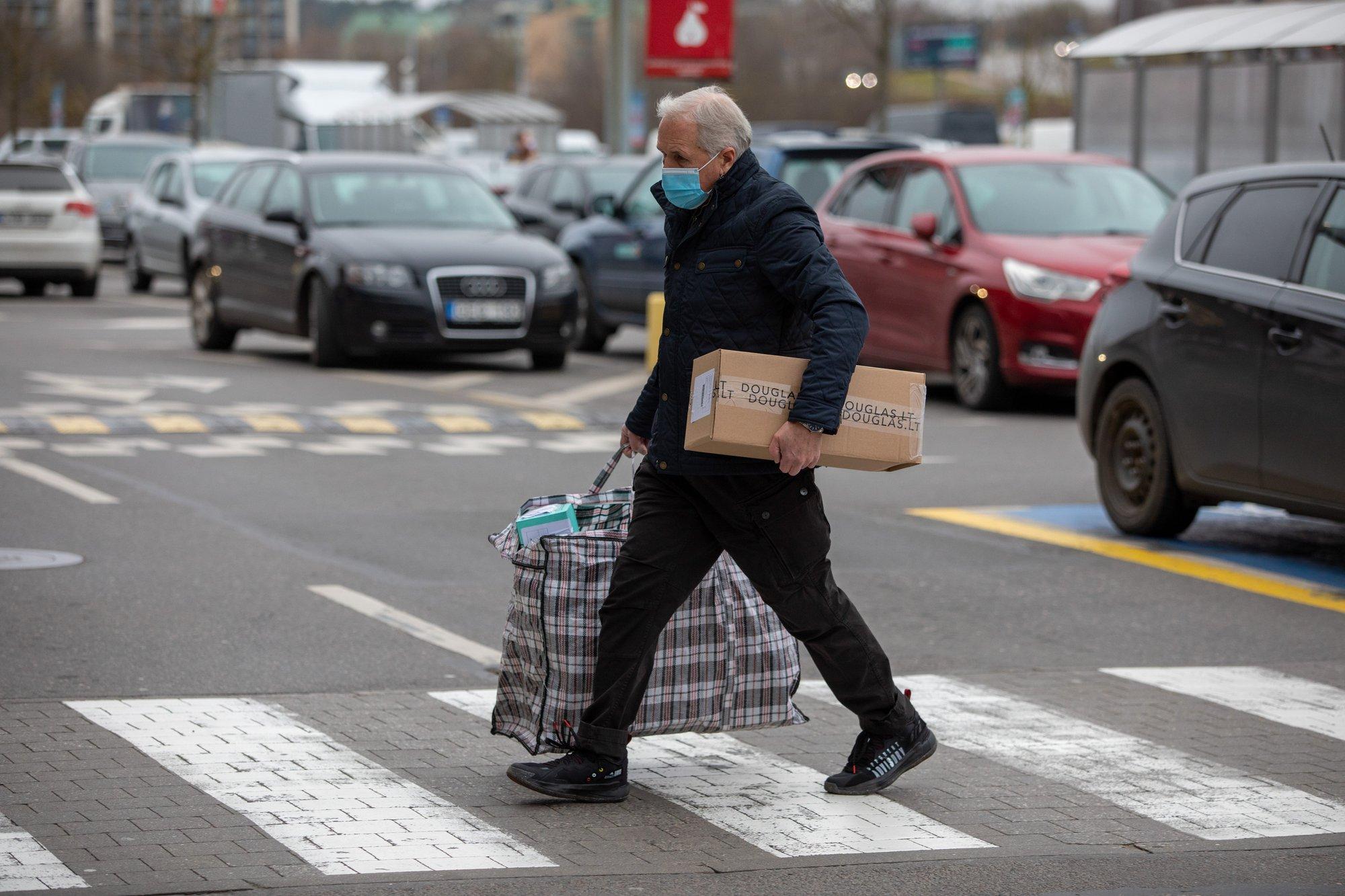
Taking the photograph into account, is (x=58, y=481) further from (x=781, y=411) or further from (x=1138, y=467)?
(x=781, y=411)

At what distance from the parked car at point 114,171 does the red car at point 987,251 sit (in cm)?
2037

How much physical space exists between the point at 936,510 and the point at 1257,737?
4.53 meters

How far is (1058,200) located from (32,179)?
1454 centimetres

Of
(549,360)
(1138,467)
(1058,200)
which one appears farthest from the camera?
(549,360)

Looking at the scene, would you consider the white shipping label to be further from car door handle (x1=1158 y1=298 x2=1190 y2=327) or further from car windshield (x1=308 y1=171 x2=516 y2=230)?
car windshield (x1=308 y1=171 x2=516 y2=230)

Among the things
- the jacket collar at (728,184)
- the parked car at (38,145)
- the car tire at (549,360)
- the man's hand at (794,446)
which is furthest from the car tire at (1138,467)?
the parked car at (38,145)

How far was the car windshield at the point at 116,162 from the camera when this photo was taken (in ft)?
116

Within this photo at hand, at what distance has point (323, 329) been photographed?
17.1 meters

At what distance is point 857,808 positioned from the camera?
17.6 ft

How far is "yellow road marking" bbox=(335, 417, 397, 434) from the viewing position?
44.2 ft

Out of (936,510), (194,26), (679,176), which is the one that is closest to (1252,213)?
(936,510)

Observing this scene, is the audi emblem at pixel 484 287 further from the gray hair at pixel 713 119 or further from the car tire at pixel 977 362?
the gray hair at pixel 713 119

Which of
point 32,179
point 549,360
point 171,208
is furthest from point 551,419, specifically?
point 32,179

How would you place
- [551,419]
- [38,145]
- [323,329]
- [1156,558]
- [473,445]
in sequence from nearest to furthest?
[1156,558]
[473,445]
[551,419]
[323,329]
[38,145]
